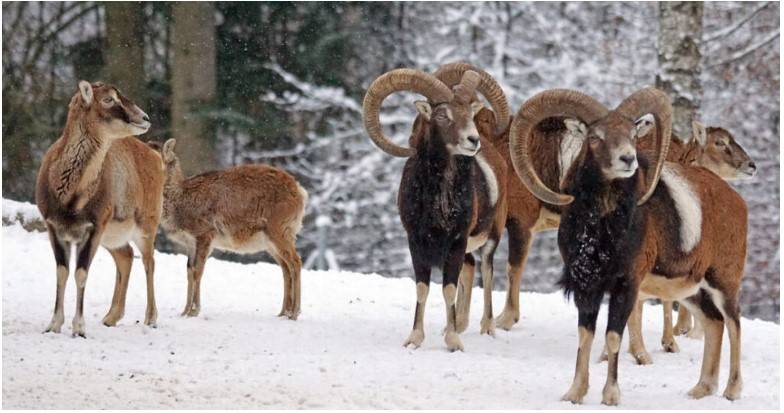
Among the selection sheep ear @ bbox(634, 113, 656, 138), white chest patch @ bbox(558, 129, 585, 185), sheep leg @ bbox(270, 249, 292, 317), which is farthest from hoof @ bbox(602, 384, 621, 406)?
sheep leg @ bbox(270, 249, 292, 317)

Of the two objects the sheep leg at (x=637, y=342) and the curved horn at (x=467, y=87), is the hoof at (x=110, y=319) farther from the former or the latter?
the sheep leg at (x=637, y=342)

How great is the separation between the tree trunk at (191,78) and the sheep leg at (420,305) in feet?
40.4

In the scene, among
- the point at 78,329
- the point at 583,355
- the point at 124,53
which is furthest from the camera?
the point at 124,53

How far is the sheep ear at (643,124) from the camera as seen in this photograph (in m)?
9.34

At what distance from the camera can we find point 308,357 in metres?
10.3

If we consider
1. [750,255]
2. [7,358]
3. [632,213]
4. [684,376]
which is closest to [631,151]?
[632,213]

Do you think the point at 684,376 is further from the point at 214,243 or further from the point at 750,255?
the point at 750,255

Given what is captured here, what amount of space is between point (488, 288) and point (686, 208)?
3.22 m

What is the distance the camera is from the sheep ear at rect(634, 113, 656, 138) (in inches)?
368

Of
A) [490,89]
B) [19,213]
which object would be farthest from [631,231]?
[19,213]

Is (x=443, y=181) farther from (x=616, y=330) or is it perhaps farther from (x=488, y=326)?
Answer: (x=616, y=330)

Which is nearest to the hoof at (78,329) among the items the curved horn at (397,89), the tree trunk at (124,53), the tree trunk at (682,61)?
the curved horn at (397,89)

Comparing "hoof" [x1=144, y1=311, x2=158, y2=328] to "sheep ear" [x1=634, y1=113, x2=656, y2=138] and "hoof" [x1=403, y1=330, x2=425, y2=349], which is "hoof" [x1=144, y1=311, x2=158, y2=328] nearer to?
"hoof" [x1=403, y1=330, x2=425, y2=349]

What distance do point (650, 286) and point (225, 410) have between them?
3265 millimetres
